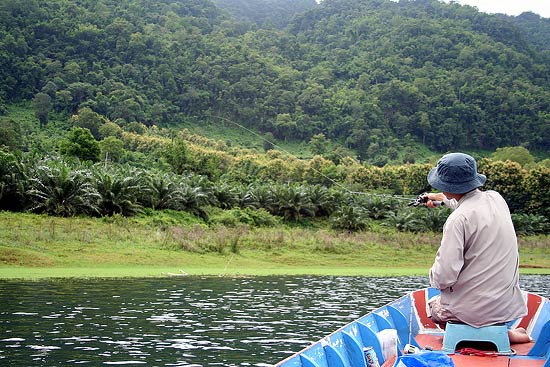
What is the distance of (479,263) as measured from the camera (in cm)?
720

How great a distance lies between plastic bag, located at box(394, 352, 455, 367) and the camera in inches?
245

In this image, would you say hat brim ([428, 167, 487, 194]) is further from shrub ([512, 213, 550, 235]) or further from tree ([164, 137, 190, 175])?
tree ([164, 137, 190, 175])

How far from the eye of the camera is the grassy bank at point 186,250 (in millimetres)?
28766

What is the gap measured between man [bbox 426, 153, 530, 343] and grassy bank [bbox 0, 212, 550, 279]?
19814 mm

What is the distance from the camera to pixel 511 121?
385ft

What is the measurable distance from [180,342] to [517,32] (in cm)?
15325

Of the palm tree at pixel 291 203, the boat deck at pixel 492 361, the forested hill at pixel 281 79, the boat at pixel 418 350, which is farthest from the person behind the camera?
the forested hill at pixel 281 79

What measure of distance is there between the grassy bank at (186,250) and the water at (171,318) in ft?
15.7

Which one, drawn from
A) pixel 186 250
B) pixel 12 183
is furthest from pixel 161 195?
pixel 186 250

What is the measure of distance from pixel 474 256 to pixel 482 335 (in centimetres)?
89

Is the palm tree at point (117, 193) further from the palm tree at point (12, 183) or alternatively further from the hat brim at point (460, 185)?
the hat brim at point (460, 185)

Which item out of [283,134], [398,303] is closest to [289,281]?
[398,303]

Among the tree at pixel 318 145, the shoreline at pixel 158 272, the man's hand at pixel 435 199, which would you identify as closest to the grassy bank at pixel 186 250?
the shoreline at pixel 158 272

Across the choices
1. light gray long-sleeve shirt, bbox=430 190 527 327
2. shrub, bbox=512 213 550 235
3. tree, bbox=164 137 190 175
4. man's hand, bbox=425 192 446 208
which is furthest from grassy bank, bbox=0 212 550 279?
tree, bbox=164 137 190 175
